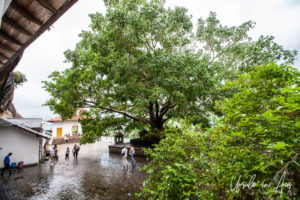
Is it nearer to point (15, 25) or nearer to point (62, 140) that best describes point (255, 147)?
point (15, 25)

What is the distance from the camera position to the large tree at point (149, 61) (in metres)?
9.53

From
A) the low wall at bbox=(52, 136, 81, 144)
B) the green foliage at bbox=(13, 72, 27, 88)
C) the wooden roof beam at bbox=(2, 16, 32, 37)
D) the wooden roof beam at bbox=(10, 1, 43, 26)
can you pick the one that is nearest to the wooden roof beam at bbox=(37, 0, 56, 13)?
the wooden roof beam at bbox=(10, 1, 43, 26)

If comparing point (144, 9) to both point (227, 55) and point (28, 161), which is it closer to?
point (227, 55)

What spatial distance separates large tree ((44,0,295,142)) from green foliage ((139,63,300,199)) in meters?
6.17

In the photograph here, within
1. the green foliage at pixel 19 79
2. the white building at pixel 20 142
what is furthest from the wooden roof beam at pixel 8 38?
the green foliage at pixel 19 79

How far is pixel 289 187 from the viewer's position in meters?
1.52

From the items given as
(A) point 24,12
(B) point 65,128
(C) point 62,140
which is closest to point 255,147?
(A) point 24,12

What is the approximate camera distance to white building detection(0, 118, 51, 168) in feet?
41.1

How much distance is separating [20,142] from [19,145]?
10.1 inches

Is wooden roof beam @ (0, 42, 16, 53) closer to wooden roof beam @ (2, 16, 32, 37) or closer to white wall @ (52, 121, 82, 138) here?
wooden roof beam @ (2, 16, 32, 37)

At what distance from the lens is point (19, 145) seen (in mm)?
13281

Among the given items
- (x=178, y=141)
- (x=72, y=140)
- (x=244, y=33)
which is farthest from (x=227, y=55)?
(x=72, y=140)

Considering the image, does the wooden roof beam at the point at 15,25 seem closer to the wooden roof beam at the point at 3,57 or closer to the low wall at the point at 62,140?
the wooden roof beam at the point at 3,57

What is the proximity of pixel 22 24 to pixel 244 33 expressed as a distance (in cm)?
1481
